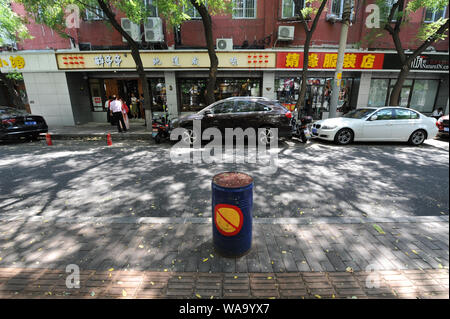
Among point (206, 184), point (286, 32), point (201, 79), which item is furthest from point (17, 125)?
point (286, 32)

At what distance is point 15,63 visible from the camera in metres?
13.4

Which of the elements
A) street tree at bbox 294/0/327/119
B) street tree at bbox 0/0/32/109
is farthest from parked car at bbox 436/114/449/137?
street tree at bbox 0/0/32/109

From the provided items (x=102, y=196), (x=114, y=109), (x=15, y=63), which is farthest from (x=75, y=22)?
(x=102, y=196)

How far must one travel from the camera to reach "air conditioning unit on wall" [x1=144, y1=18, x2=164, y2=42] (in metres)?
12.9

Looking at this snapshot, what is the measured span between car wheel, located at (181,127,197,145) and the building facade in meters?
5.81

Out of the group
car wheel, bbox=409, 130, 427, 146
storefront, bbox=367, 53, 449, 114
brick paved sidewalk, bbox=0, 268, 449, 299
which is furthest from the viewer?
storefront, bbox=367, 53, 449, 114

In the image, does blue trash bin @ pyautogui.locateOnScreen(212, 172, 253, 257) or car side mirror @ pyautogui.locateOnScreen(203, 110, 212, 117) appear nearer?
blue trash bin @ pyautogui.locateOnScreen(212, 172, 253, 257)

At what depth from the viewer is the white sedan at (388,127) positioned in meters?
8.70

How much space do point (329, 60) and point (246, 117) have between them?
782cm

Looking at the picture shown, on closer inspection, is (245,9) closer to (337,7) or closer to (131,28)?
(337,7)

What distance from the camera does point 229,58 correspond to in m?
13.0

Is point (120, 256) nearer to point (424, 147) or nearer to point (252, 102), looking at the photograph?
point (252, 102)

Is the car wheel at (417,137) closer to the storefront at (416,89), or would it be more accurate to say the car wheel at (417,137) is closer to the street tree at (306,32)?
the street tree at (306,32)

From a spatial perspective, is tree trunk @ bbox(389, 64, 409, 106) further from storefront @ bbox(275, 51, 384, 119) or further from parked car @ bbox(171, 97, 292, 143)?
parked car @ bbox(171, 97, 292, 143)
